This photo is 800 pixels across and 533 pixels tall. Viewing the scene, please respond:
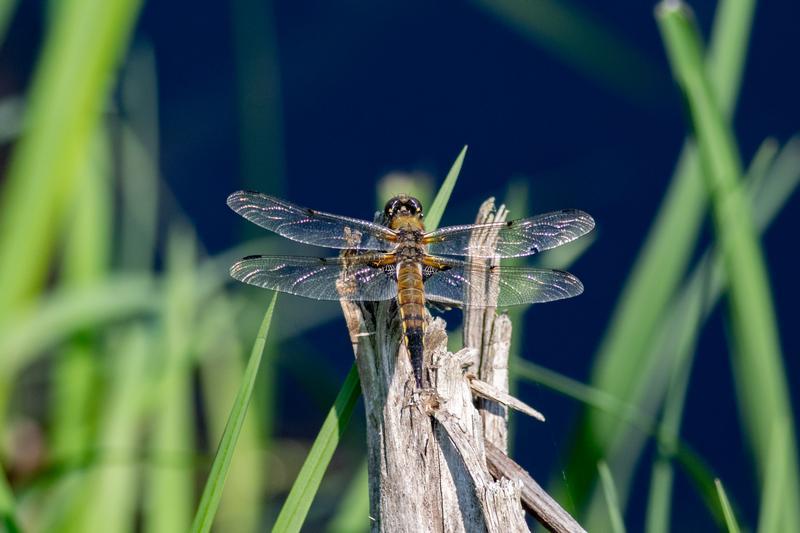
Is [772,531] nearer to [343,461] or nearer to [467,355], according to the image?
[467,355]

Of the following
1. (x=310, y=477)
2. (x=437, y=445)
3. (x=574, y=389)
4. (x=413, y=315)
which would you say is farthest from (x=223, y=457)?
(x=574, y=389)

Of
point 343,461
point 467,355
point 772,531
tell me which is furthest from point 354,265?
point 343,461

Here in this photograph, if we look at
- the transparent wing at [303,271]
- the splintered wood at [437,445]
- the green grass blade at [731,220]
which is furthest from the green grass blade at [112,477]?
the green grass blade at [731,220]

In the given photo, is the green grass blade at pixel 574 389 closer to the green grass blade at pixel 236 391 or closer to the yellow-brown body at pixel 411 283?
the yellow-brown body at pixel 411 283

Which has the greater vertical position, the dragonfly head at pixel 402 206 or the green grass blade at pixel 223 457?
the dragonfly head at pixel 402 206

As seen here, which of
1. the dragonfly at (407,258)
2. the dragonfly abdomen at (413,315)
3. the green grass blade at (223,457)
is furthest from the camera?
the dragonfly at (407,258)

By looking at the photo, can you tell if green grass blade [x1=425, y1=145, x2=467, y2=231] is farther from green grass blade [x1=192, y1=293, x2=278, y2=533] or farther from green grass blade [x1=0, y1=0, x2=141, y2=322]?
green grass blade [x1=0, y1=0, x2=141, y2=322]
